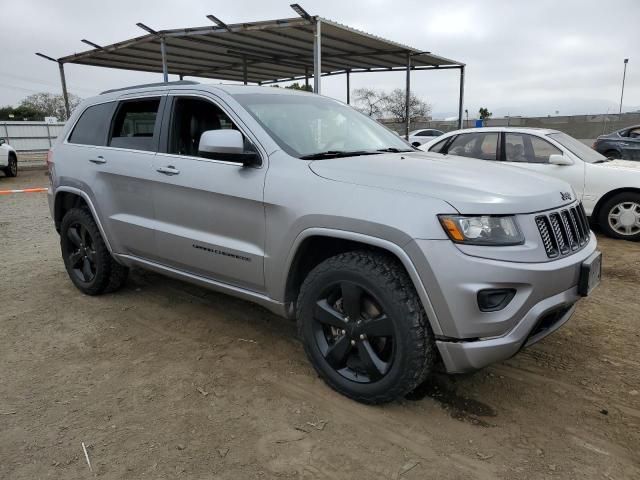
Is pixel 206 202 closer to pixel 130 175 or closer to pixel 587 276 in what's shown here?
pixel 130 175

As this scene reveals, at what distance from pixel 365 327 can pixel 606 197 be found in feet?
18.5

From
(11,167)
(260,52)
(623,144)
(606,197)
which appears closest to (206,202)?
(606,197)

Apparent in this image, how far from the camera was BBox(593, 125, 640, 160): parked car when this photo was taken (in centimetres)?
→ 1279

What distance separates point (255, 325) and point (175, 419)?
130 centimetres

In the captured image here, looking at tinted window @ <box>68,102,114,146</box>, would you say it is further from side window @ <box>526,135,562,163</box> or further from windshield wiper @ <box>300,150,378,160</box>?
side window @ <box>526,135,562,163</box>

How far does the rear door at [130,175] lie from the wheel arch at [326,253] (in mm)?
1305

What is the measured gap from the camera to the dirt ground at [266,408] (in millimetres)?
2316

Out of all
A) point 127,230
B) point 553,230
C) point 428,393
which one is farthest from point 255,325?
point 553,230

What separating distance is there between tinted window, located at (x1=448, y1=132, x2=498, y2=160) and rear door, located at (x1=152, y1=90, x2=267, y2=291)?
4.81 metres

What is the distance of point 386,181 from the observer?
259 centimetres

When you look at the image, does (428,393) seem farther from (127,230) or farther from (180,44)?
(180,44)

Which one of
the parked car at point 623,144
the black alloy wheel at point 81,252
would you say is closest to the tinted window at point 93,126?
the black alloy wheel at point 81,252

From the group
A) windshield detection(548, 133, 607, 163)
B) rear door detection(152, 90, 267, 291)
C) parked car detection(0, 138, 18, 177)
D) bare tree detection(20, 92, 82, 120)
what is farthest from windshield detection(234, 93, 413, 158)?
bare tree detection(20, 92, 82, 120)

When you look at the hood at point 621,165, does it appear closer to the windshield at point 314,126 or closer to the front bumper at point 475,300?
the windshield at point 314,126
